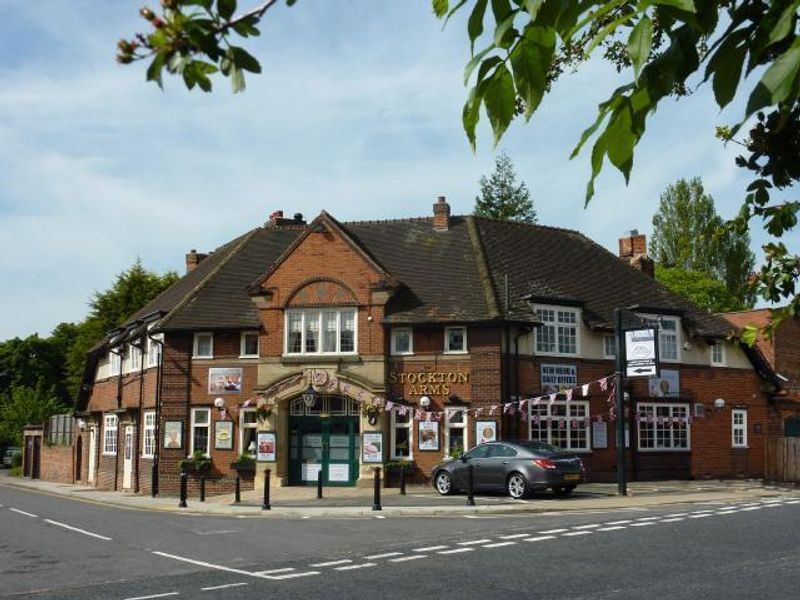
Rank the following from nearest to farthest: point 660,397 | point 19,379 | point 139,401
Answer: point 660,397 < point 139,401 < point 19,379

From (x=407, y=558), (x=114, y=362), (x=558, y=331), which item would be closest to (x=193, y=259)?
(x=114, y=362)

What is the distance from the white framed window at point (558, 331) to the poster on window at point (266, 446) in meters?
9.42

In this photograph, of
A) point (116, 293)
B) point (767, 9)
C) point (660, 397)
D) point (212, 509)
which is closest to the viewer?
point (767, 9)

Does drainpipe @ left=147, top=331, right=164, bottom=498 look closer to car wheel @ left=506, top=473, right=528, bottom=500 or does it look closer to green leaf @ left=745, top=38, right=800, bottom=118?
car wheel @ left=506, top=473, right=528, bottom=500

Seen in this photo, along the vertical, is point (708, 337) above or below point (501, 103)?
above

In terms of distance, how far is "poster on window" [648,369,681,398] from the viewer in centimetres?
3306

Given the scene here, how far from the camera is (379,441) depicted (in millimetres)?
30094

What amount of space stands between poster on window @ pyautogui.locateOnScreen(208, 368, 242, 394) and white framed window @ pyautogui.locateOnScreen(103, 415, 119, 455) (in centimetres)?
748

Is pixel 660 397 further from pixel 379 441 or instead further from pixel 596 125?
pixel 596 125

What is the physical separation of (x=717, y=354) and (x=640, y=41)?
34697 mm

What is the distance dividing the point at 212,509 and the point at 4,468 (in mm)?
46300

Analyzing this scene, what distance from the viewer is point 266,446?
3116 cm

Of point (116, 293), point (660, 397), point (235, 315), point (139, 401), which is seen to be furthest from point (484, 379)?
point (116, 293)

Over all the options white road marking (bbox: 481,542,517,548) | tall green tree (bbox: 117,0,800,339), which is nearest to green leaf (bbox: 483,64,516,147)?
tall green tree (bbox: 117,0,800,339)
